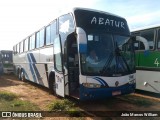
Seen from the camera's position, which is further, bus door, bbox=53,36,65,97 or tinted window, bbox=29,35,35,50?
tinted window, bbox=29,35,35,50

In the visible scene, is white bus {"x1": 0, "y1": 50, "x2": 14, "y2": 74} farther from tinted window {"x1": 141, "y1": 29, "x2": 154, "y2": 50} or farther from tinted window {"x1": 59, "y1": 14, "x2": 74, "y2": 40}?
tinted window {"x1": 141, "y1": 29, "x2": 154, "y2": 50}

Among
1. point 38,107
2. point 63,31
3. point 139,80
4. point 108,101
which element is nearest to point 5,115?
point 38,107

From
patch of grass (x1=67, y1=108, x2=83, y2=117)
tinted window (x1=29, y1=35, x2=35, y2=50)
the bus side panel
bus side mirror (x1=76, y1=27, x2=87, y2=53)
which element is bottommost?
patch of grass (x1=67, y1=108, x2=83, y2=117)

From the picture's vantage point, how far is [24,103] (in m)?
9.20

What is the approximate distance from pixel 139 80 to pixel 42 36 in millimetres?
5332

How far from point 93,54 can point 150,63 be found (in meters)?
4.16

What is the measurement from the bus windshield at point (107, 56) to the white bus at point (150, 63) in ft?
6.66

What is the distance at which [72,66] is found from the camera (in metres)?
8.57

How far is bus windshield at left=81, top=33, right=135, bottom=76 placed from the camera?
305 inches

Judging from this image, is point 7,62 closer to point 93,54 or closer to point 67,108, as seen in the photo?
point 67,108

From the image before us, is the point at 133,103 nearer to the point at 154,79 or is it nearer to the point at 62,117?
the point at 154,79

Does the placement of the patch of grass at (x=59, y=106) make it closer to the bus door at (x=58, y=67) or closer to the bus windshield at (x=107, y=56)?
the bus door at (x=58, y=67)

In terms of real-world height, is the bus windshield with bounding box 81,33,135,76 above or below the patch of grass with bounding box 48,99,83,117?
above

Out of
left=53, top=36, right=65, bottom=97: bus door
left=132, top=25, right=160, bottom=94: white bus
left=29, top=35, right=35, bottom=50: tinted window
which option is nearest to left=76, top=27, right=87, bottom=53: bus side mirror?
left=53, top=36, right=65, bottom=97: bus door
